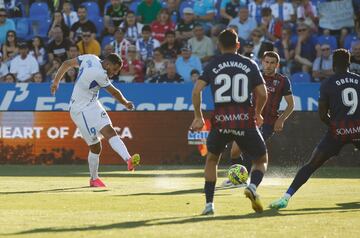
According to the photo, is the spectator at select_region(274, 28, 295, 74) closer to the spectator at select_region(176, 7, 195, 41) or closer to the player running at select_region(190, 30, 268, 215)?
the spectator at select_region(176, 7, 195, 41)

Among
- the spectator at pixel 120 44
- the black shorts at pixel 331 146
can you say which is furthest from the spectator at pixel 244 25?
the black shorts at pixel 331 146

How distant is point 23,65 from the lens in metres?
25.9

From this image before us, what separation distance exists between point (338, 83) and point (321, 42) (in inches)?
494

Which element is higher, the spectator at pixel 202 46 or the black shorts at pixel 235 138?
the black shorts at pixel 235 138

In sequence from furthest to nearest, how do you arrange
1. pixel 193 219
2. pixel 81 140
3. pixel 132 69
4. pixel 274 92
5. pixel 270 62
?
pixel 132 69
pixel 81 140
pixel 274 92
pixel 270 62
pixel 193 219

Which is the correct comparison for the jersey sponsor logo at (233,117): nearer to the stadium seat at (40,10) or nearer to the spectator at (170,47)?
the spectator at (170,47)

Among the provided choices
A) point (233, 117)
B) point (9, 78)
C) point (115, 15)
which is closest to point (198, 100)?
point (233, 117)

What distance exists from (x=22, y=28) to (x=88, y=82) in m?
12.7

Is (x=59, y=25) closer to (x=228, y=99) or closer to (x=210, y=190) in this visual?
(x=228, y=99)

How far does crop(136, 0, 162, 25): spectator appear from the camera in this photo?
27188 mm

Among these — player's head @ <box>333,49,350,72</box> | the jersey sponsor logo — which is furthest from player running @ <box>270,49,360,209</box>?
the jersey sponsor logo

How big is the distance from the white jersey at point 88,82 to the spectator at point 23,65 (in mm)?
9914

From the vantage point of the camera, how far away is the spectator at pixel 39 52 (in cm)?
2647

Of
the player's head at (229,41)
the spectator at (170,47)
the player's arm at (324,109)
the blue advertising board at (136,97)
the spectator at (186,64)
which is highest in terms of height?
the player's head at (229,41)
